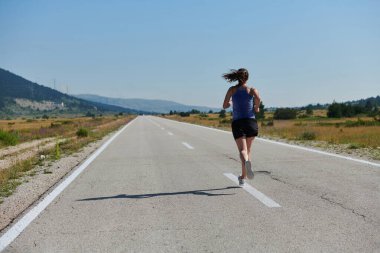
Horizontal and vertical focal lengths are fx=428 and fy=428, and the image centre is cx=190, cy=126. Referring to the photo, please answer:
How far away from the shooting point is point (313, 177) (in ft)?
26.3

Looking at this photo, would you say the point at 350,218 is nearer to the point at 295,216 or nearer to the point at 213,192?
the point at 295,216

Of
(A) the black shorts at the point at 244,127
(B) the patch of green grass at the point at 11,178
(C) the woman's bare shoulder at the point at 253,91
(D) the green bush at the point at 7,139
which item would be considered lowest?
(D) the green bush at the point at 7,139

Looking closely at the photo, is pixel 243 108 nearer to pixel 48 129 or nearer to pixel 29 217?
pixel 29 217

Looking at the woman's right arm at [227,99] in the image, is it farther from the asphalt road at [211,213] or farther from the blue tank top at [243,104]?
the asphalt road at [211,213]

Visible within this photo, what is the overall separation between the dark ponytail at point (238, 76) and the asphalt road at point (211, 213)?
71.1 inches

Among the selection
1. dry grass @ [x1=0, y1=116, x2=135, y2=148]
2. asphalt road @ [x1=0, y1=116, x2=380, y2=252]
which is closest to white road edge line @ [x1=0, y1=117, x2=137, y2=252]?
asphalt road @ [x1=0, y1=116, x2=380, y2=252]

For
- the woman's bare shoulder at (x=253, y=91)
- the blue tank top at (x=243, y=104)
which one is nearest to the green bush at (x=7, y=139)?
the blue tank top at (x=243, y=104)

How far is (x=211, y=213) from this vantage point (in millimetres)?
5418

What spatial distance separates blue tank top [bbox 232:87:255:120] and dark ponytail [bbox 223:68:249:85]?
0.50ft

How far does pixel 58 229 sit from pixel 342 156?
8705mm

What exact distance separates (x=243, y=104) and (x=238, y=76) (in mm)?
475

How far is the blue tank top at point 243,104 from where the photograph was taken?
23.0ft

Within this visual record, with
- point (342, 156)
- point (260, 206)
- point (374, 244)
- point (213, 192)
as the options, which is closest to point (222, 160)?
point (342, 156)

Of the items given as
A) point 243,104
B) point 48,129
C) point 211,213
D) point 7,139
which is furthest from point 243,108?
point 48,129
